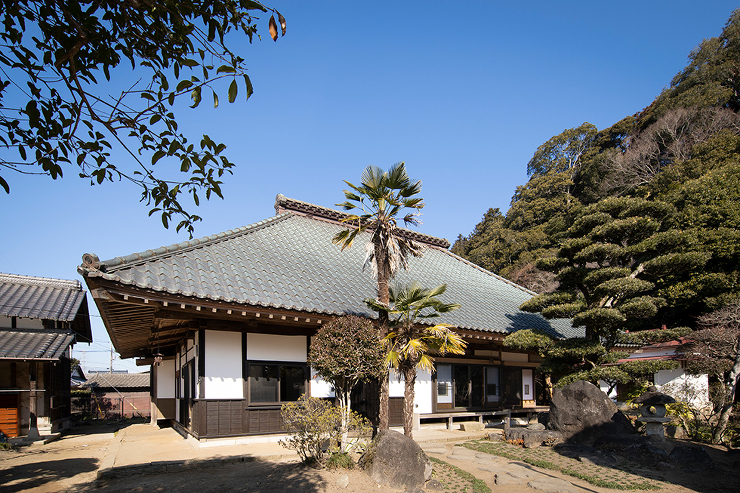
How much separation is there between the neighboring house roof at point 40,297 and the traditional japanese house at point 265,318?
2579mm

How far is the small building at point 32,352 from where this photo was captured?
13.8 m

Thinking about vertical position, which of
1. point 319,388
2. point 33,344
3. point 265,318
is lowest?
point 319,388

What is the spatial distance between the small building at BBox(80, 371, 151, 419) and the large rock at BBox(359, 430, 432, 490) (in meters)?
27.5

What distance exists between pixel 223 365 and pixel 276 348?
1.25m

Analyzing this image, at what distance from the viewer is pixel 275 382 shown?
980 cm

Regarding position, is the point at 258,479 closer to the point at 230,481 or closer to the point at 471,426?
the point at 230,481

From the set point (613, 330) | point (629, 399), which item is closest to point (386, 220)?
point (613, 330)

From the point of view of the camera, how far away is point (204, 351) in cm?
907

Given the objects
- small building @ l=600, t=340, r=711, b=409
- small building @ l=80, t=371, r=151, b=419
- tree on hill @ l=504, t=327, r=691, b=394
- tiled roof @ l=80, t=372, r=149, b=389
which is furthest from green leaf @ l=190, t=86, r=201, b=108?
tiled roof @ l=80, t=372, r=149, b=389

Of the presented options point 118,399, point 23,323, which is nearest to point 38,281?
point 23,323

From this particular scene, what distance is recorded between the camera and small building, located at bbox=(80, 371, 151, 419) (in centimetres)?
2952

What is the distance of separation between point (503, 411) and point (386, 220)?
8997 millimetres

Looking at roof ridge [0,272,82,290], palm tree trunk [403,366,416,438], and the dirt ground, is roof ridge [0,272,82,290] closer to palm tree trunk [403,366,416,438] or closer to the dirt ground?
the dirt ground

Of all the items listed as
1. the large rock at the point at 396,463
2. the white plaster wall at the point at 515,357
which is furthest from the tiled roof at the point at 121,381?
the large rock at the point at 396,463
